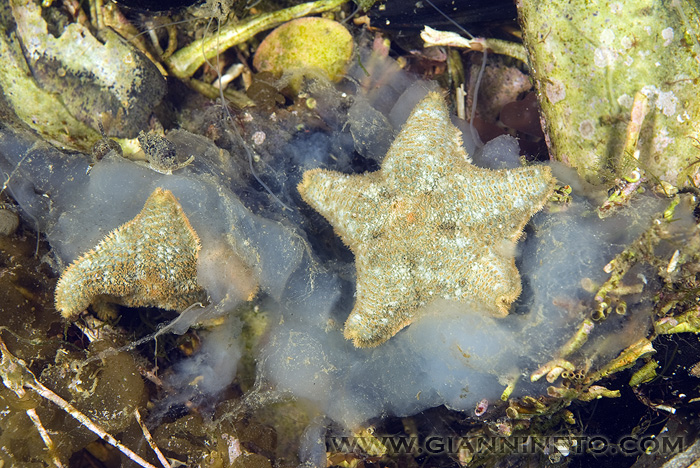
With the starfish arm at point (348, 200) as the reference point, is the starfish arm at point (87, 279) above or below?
below

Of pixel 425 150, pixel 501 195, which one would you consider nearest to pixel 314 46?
pixel 425 150

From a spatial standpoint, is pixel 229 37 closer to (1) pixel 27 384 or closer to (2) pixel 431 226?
(2) pixel 431 226

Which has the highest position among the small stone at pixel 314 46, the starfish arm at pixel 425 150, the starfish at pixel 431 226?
the small stone at pixel 314 46

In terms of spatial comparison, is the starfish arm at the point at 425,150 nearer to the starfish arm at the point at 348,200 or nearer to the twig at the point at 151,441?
the starfish arm at the point at 348,200

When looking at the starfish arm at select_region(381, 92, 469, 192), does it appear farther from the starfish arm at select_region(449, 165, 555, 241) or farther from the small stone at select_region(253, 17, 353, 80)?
the small stone at select_region(253, 17, 353, 80)

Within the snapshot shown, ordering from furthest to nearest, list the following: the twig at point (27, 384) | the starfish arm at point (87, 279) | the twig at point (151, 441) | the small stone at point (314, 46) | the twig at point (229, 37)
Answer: the twig at point (229, 37)
the small stone at point (314, 46)
the twig at point (151, 441)
the twig at point (27, 384)
the starfish arm at point (87, 279)

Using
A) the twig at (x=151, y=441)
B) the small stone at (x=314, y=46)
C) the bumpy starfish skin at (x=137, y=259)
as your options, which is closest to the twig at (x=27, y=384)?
the twig at (x=151, y=441)

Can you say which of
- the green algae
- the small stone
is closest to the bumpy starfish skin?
the small stone

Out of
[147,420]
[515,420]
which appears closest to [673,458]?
[515,420]
